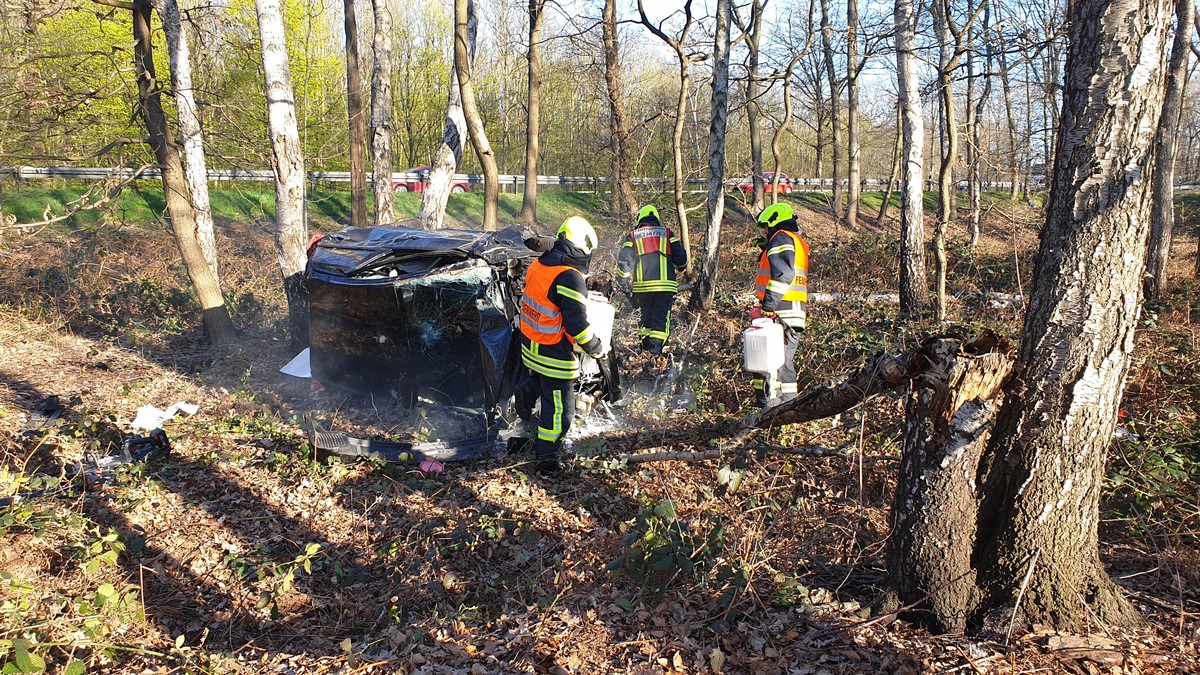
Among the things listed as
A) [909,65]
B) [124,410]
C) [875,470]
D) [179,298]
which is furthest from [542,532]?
[179,298]

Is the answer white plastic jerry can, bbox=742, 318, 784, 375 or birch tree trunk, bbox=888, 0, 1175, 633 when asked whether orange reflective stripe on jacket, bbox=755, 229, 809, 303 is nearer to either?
white plastic jerry can, bbox=742, 318, 784, 375

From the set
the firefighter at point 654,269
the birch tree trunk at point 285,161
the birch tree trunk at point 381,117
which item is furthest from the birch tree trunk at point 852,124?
the birch tree trunk at point 285,161

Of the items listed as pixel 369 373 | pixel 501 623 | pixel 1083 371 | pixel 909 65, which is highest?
pixel 909 65

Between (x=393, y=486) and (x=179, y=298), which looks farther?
(x=179, y=298)

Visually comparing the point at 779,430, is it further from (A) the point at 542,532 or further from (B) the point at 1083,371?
(B) the point at 1083,371

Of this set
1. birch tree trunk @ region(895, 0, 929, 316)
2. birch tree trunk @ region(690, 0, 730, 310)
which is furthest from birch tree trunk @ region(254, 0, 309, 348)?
birch tree trunk @ region(895, 0, 929, 316)

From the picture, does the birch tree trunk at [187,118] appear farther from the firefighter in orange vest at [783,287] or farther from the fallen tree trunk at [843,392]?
the fallen tree trunk at [843,392]

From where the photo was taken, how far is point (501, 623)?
3.35 m

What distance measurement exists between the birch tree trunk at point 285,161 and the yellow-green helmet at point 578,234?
3.67m

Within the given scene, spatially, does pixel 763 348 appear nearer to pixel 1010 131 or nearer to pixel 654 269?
pixel 654 269

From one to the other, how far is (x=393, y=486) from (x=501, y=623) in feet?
5.76

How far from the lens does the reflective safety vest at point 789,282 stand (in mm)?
6023

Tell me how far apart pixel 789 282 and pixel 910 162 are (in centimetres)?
330

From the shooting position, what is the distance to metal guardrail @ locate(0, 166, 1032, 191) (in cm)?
995
